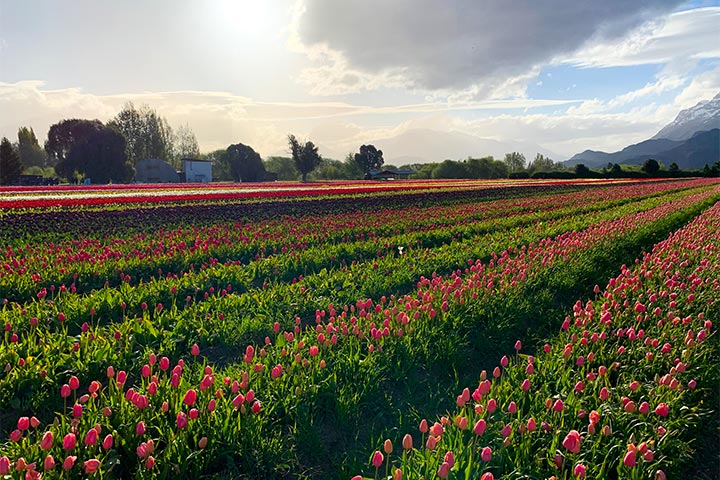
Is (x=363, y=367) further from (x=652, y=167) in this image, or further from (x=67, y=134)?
(x=652, y=167)

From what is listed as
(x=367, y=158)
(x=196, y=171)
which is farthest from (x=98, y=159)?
(x=367, y=158)

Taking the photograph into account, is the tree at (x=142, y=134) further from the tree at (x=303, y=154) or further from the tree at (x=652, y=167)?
the tree at (x=652, y=167)

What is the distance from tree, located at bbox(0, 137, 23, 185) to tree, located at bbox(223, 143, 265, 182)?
3025 centimetres

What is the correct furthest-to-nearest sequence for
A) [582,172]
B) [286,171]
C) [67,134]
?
[286,171], [582,172], [67,134]

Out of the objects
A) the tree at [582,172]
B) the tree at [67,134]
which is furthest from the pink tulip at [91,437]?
the tree at [582,172]

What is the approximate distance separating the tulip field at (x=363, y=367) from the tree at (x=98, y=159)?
59638mm

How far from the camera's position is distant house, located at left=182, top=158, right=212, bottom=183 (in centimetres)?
7872

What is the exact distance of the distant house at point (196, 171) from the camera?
78719 millimetres

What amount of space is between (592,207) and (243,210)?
50.2ft

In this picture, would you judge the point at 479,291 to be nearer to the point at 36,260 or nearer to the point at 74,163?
the point at 36,260

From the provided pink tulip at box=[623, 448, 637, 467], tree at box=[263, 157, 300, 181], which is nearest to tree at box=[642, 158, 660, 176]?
tree at box=[263, 157, 300, 181]

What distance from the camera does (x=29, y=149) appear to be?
107 meters

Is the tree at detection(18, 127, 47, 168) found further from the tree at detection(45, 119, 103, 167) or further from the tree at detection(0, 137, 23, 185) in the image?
the tree at detection(0, 137, 23, 185)

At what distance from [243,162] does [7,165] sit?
3344cm
